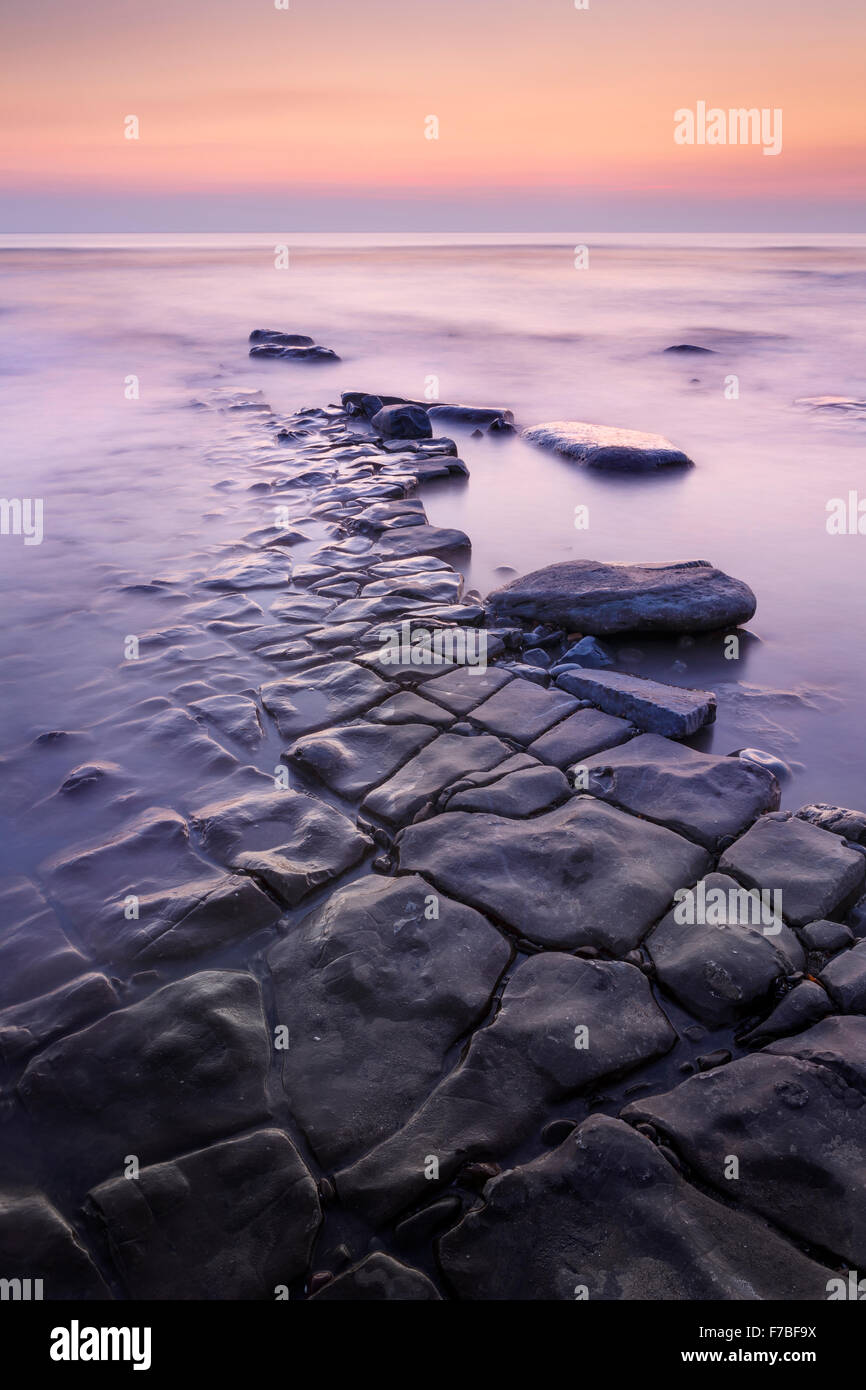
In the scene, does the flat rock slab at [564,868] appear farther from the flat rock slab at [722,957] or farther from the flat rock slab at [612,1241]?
the flat rock slab at [612,1241]

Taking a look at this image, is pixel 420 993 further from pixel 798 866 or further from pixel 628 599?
pixel 628 599

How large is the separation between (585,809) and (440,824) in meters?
0.49

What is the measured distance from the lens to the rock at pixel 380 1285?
5.06ft

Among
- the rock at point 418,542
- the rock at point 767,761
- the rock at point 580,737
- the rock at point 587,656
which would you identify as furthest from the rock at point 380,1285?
the rock at point 418,542

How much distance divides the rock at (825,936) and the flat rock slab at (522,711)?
1.23 meters

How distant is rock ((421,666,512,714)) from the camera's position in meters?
3.44

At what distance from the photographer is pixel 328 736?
320cm

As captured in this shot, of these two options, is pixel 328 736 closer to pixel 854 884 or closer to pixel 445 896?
pixel 445 896

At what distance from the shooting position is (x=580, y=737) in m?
3.20

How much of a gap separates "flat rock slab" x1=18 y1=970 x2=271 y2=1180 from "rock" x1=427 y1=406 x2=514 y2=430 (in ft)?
26.5

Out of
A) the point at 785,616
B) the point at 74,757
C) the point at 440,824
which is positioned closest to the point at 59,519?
the point at 74,757

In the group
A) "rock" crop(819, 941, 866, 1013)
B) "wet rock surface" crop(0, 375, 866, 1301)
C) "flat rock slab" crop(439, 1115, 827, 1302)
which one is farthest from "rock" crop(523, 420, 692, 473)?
"flat rock slab" crop(439, 1115, 827, 1302)

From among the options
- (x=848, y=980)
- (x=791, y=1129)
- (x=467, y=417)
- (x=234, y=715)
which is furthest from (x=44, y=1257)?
(x=467, y=417)
